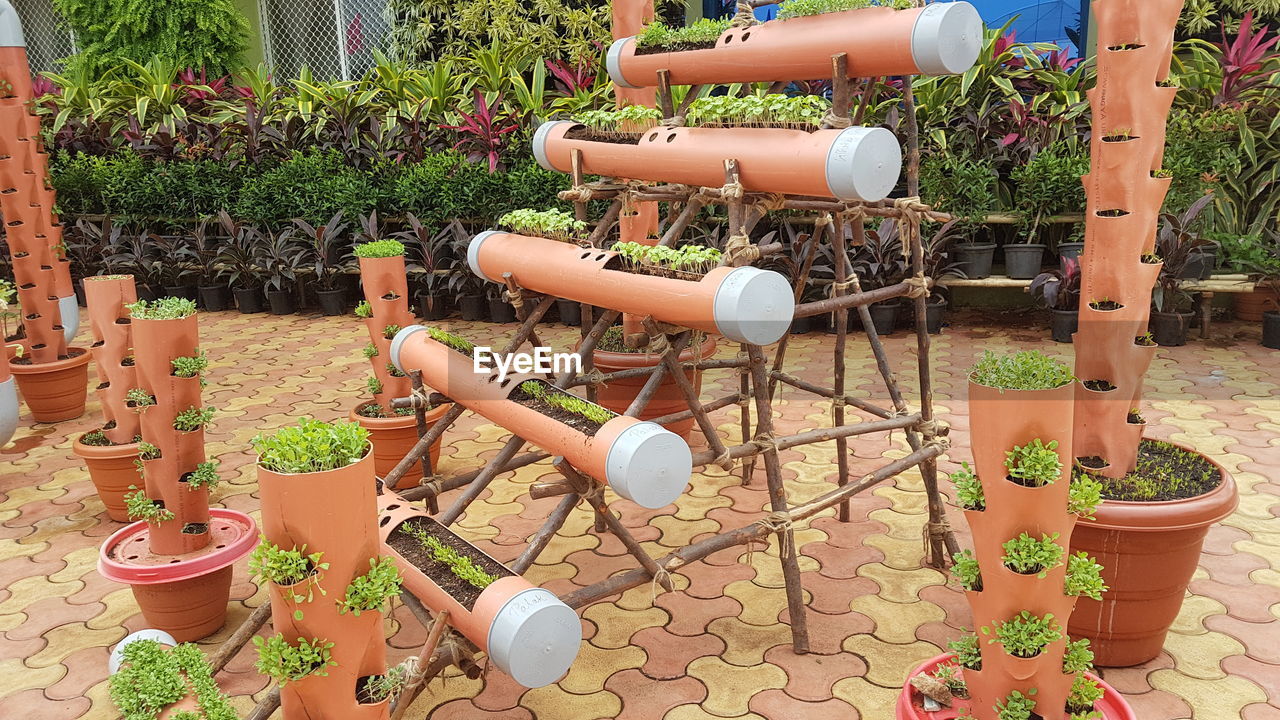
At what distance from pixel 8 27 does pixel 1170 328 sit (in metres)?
5.71

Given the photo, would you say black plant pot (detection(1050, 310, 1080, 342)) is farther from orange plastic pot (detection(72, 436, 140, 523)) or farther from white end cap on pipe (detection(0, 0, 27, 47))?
white end cap on pipe (detection(0, 0, 27, 47))

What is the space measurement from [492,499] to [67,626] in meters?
1.34

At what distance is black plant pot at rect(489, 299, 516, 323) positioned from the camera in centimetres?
589

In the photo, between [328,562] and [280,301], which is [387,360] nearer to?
[328,562]

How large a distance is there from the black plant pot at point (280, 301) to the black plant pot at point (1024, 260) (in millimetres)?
4769

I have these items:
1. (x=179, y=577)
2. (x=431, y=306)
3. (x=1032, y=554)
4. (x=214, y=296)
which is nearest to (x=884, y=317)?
(x=431, y=306)

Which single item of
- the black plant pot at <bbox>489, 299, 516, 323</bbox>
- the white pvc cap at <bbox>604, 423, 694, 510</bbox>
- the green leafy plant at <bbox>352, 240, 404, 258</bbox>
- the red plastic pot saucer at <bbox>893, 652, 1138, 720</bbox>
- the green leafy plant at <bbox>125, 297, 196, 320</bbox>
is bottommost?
the red plastic pot saucer at <bbox>893, 652, 1138, 720</bbox>

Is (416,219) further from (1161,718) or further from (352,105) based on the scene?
(1161,718)

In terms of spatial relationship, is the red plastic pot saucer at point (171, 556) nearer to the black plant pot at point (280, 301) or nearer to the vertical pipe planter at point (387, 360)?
the vertical pipe planter at point (387, 360)

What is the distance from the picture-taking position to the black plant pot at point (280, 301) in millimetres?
6453

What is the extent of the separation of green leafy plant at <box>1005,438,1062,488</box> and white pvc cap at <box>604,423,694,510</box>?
660mm

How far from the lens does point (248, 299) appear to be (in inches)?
258

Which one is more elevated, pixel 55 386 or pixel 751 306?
pixel 751 306

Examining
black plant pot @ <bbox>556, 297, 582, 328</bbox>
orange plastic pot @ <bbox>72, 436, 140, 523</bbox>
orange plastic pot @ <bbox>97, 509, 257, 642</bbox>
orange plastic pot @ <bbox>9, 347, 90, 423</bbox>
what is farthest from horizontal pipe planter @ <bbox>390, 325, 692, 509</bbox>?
black plant pot @ <bbox>556, 297, 582, 328</bbox>
